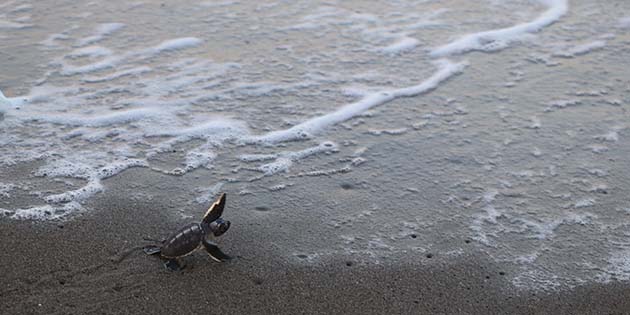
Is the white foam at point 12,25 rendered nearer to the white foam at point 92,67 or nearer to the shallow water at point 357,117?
the shallow water at point 357,117

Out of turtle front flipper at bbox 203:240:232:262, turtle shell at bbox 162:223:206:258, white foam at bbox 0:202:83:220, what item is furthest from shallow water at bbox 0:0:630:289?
turtle shell at bbox 162:223:206:258

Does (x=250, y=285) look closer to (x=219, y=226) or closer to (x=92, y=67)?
(x=219, y=226)

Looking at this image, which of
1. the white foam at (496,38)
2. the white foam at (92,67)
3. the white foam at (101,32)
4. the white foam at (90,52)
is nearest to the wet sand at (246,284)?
the white foam at (92,67)

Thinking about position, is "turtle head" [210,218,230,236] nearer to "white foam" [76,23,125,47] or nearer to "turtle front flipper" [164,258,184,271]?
"turtle front flipper" [164,258,184,271]

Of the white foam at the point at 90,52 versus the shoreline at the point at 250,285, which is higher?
the white foam at the point at 90,52

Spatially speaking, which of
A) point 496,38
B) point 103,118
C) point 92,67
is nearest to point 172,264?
point 103,118

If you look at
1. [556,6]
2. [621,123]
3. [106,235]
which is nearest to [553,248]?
[621,123]
